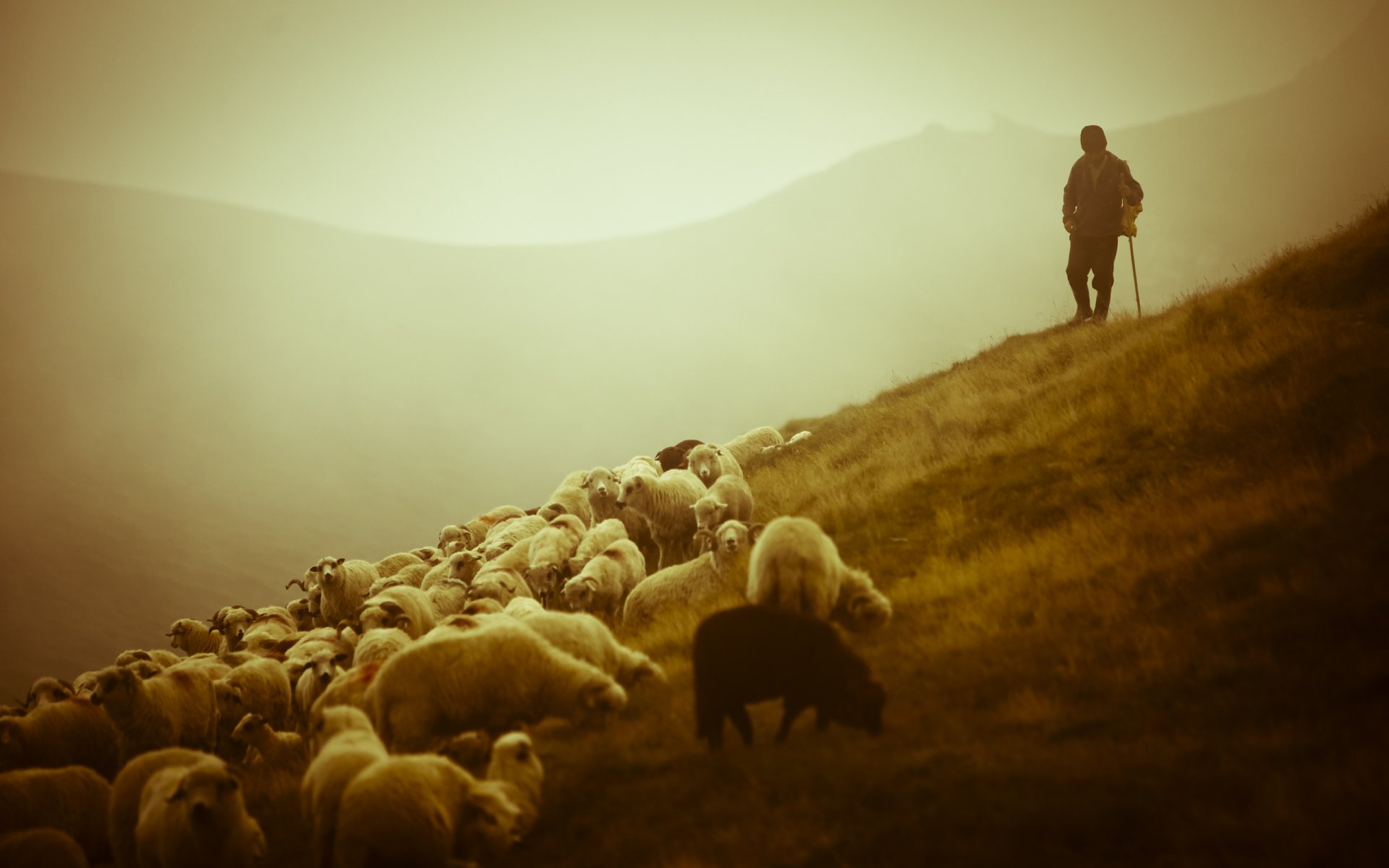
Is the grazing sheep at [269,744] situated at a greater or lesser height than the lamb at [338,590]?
lesser

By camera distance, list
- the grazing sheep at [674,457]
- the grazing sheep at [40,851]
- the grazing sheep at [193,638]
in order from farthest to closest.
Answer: the grazing sheep at [674,457] < the grazing sheep at [193,638] < the grazing sheep at [40,851]

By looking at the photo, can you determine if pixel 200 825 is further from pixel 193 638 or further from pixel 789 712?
pixel 193 638

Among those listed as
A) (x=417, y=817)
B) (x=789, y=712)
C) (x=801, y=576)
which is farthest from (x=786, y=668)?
(x=417, y=817)

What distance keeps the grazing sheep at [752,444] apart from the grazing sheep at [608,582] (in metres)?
7.59

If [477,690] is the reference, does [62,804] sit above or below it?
below

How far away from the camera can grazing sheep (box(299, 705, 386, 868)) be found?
15.0ft

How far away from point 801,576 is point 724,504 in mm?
4801

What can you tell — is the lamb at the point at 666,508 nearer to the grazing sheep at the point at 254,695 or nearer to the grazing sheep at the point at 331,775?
the grazing sheep at the point at 254,695

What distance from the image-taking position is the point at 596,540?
1196cm

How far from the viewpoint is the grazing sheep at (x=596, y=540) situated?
36.2ft

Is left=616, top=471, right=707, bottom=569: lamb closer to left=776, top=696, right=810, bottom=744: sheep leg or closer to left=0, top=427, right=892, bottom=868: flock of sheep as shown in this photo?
left=0, top=427, right=892, bottom=868: flock of sheep

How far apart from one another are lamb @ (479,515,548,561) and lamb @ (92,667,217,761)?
198 inches

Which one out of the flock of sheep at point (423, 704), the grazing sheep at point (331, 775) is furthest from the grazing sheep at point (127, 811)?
the grazing sheep at point (331, 775)

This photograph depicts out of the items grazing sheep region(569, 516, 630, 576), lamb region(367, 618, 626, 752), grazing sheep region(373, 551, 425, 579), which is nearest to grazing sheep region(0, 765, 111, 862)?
lamb region(367, 618, 626, 752)
